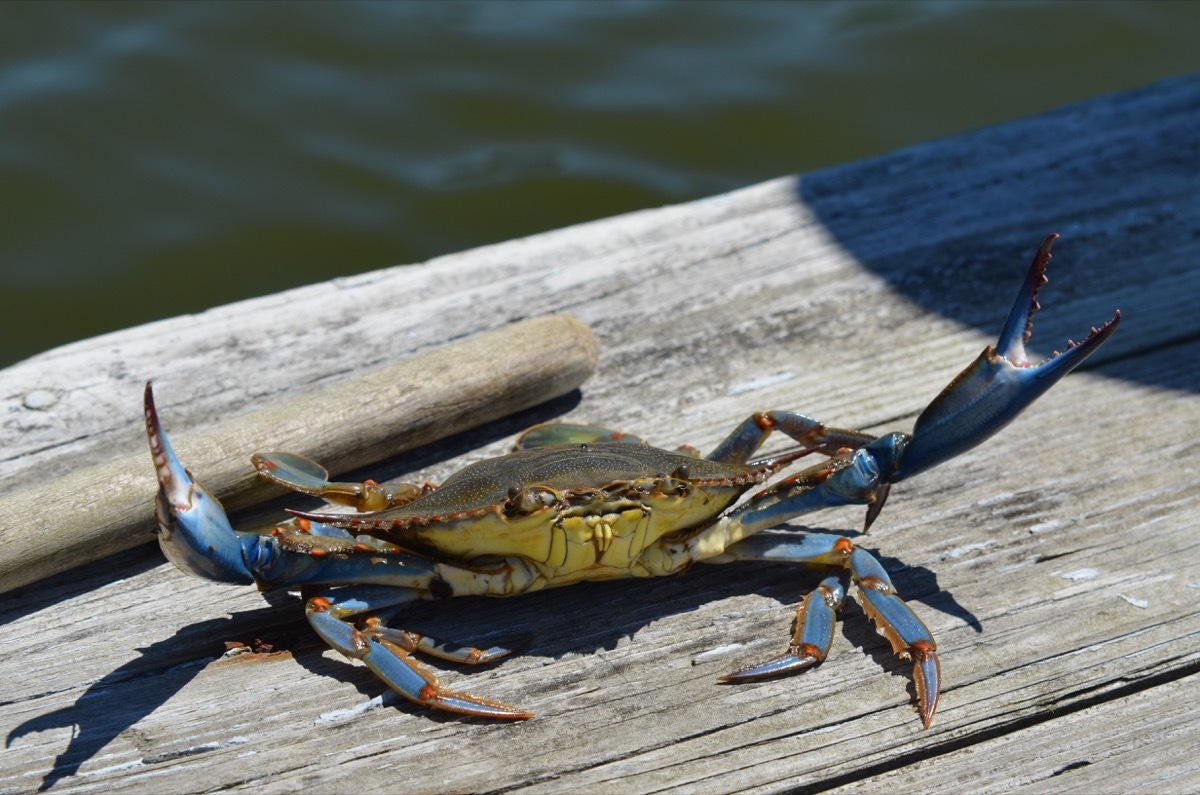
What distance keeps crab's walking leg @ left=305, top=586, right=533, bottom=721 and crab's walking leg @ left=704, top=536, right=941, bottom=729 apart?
1.54 ft

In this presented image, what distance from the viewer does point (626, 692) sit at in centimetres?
229

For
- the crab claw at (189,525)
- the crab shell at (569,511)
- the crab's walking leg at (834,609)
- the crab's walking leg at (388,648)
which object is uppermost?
the crab claw at (189,525)

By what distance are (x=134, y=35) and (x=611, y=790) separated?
6719mm

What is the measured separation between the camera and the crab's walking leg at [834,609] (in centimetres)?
227

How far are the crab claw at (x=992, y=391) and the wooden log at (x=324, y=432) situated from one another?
1.02 meters

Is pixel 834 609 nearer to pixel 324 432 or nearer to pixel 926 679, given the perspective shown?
pixel 926 679

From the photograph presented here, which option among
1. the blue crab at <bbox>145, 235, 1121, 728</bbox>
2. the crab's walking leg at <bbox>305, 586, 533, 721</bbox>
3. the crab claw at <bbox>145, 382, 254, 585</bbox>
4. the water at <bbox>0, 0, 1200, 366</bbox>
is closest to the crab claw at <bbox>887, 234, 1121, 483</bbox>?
the blue crab at <bbox>145, 235, 1121, 728</bbox>

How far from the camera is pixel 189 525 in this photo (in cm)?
209

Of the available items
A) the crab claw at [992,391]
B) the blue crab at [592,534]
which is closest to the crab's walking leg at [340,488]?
the blue crab at [592,534]

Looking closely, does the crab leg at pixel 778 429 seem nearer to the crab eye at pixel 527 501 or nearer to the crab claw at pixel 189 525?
the crab eye at pixel 527 501

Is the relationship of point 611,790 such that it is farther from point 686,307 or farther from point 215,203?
point 215,203

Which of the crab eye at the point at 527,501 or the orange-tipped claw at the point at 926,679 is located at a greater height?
the crab eye at the point at 527,501

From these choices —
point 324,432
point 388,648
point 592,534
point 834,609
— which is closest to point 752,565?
point 834,609

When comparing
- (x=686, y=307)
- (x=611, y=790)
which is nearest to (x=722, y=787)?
(x=611, y=790)
